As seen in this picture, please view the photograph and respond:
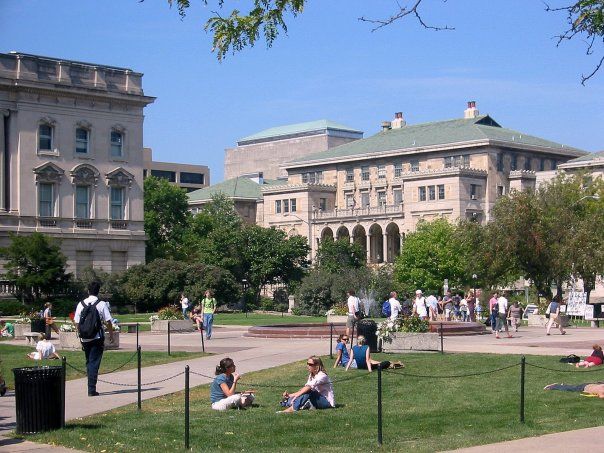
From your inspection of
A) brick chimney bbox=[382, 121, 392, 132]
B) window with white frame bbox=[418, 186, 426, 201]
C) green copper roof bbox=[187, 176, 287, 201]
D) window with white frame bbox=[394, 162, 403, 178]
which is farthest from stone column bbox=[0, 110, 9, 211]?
brick chimney bbox=[382, 121, 392, 132]

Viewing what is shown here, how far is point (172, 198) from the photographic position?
117375 mm

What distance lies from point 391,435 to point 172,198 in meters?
102

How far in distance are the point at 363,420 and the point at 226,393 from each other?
2.91 meters

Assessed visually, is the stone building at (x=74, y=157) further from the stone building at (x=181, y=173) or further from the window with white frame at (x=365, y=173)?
the stone building at (x=181, y=173)

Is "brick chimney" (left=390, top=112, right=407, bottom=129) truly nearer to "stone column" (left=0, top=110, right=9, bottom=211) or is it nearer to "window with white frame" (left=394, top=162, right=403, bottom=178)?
"window with white frame" (left=394, top=162, right=403, bottom=178)

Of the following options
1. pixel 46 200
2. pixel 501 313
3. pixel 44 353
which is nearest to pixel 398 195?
pixel 46 200

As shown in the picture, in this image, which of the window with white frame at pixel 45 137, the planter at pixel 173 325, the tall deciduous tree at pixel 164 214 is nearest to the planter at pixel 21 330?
the planter at pixel 173 325

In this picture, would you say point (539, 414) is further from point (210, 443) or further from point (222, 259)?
point (222, 259)

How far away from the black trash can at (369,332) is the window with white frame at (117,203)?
163 feet

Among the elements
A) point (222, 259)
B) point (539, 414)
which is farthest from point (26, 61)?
point (539, 414)

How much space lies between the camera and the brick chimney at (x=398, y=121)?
538ft

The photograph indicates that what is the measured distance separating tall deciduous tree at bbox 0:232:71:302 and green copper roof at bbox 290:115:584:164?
80385 millimetres

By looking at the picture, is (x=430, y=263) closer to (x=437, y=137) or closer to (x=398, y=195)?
(x=398, y=195)

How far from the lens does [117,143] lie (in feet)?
257
